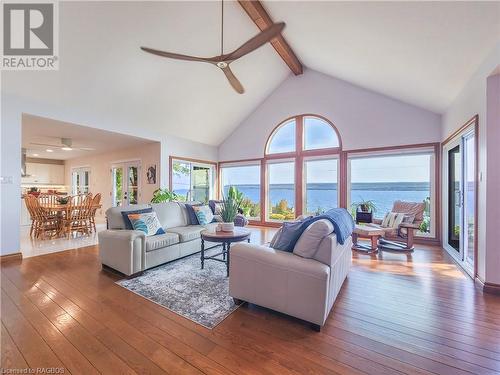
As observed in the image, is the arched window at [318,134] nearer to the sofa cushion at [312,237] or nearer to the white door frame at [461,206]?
the white door frame at [461,206]

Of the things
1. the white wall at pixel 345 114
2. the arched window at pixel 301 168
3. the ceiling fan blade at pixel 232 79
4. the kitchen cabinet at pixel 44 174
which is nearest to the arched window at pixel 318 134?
the arched window at pixel 301 168

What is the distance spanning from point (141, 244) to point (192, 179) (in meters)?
4.70

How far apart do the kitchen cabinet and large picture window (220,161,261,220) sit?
24.8 feet

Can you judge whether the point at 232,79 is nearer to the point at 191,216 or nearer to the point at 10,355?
the point at 191,216

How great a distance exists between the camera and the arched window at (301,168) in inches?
244

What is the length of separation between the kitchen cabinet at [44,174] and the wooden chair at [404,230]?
12.3 metres

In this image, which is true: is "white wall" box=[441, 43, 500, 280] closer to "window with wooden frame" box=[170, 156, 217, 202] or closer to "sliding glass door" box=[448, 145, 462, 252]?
"sliding glass door" box=[448, 145, 462, 252]

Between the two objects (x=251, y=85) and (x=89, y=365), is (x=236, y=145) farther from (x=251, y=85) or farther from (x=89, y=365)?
(x=89, y=365)

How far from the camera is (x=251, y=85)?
6281 millimetres

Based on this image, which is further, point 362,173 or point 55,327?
point 362,173

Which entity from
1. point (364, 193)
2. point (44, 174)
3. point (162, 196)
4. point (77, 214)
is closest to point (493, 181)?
point (364, 193)

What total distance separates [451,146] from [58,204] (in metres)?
8.45

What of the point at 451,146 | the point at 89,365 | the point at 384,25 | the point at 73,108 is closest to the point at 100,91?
the point at 73,108

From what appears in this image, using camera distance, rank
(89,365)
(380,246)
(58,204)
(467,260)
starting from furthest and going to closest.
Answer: (58,204), (380,246), (467,260), (89,365)
